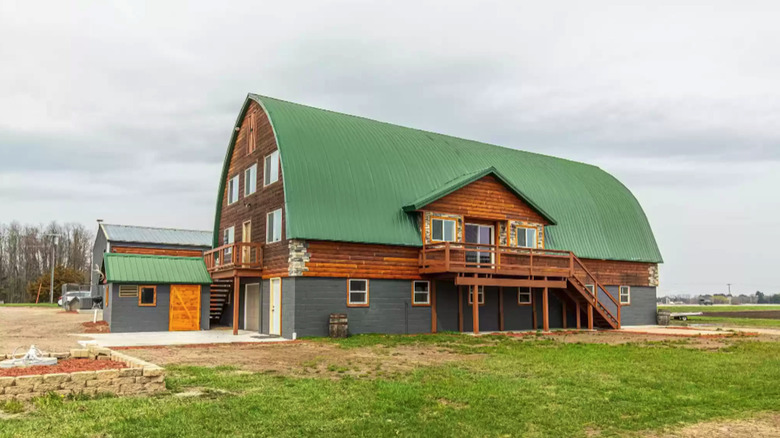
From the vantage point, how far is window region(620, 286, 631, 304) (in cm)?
3572

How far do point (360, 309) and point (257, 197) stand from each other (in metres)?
7.79

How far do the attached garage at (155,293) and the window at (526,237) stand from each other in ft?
48.5

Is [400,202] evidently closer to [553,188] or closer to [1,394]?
[553,188]

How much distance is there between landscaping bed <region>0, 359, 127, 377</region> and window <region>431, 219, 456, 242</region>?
54.7 feet

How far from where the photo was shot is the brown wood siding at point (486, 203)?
28.7 m

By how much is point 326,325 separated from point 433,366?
10163 millimetres

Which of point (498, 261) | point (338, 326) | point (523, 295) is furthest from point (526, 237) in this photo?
point (338, 326)

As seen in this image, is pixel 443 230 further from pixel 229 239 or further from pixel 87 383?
pixel 87 383

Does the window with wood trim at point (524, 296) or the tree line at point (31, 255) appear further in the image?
the tree line at point (31, 255)

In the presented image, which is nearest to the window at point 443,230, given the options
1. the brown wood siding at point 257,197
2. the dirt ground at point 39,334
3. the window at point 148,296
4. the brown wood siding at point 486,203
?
the brown wood siding at point 486,203

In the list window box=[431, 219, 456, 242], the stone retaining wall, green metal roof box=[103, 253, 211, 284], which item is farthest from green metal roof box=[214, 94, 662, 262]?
the stone retaining wall

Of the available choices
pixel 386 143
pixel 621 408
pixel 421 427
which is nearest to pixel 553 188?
pixel 386 143

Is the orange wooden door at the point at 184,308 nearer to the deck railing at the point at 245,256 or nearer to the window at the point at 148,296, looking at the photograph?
the window at the point at 148,296

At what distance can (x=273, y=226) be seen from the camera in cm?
2770
